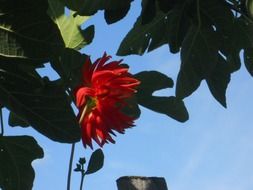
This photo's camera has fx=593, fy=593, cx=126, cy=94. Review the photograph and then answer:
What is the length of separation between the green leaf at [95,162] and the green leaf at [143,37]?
0.31m

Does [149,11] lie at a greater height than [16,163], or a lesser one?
greater

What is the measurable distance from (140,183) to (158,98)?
0.24 m

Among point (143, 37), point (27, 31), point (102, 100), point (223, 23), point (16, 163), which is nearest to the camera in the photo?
point (27, 31)

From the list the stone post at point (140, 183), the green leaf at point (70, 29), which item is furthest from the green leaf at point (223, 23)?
the stone post at point (140, 183)

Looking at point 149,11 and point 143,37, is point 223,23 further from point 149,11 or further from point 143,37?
point 143,37

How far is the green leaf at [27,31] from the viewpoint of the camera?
0.83m

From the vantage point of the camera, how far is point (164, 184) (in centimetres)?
140

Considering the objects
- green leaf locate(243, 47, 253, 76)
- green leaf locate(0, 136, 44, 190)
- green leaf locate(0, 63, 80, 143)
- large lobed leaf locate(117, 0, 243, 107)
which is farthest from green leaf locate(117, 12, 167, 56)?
green leaf locate(0, 63, 80, 143)

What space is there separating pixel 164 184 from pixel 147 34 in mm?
366

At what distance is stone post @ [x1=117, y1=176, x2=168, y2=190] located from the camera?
1.37 metres

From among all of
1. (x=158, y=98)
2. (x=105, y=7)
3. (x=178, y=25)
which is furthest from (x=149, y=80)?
(x=105, y=7)

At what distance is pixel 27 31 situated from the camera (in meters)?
A: 0.84

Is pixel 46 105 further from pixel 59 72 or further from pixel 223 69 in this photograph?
pixel 223 69

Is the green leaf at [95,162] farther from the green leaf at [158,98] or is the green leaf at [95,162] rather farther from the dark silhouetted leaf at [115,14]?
the dark silhouetted leaf at [115,14]
